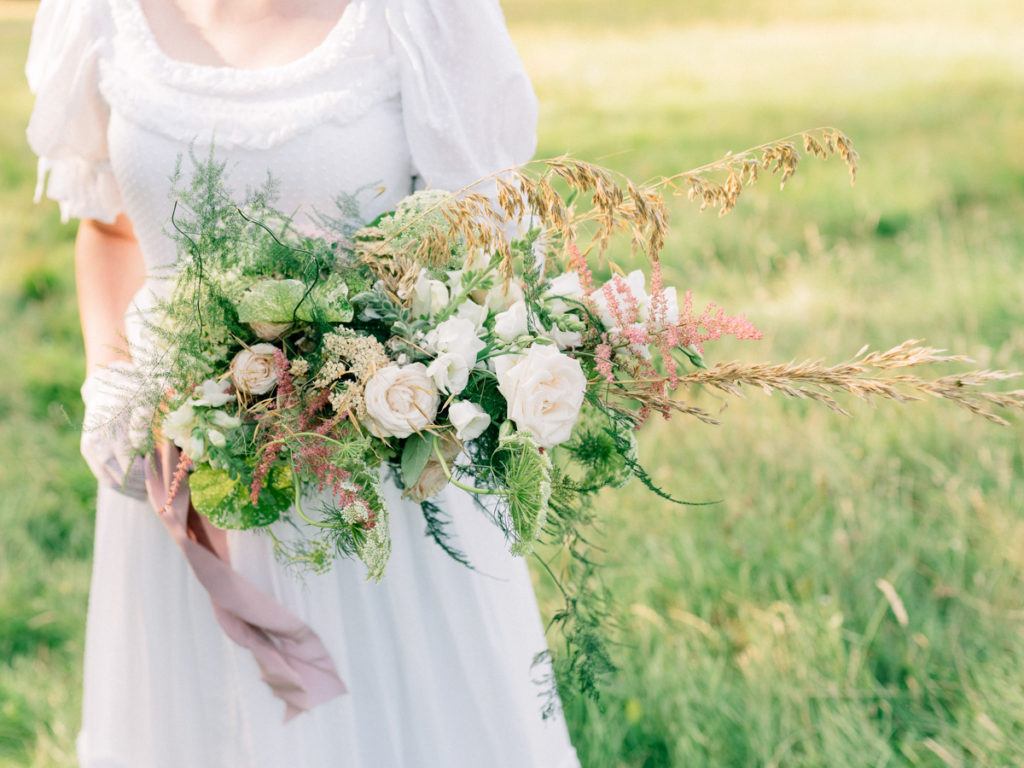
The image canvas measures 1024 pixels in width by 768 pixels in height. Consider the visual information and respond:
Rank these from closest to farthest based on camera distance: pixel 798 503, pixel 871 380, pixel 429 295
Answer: pixel 871 380 < pixel 429 295 < pixel 798 503

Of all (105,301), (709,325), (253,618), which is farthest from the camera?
(105,301)

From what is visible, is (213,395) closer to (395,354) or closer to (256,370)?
(256,370)

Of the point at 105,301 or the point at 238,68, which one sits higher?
the point at 238,68

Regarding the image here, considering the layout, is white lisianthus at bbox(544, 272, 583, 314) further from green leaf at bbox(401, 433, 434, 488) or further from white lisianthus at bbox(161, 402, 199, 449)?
white lisianthus at bbox(161, 402, 199, 449)

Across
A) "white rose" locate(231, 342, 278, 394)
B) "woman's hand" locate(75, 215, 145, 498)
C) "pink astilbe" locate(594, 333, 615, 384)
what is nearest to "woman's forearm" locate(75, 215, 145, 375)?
"woman's hand" locate(75, 215, 145, 498)

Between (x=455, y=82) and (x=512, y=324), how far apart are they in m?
0.56

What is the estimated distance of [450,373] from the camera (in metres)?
1.19

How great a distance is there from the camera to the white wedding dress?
157 centimetres

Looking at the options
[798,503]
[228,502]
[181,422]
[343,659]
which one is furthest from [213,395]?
[798,503]

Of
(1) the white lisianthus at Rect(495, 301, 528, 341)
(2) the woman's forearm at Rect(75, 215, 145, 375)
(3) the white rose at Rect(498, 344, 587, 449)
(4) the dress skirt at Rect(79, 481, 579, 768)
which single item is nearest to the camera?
(3) the white rose at Rect(498, 344, 587, 449)

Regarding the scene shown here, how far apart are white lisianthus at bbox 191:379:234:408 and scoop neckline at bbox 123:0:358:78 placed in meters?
0.61

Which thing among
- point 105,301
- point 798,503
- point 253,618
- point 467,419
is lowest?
point 798,503

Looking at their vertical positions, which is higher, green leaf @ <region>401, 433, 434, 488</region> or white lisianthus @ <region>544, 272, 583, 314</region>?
white lisianthus @ <region>544, 272, 583, 314</region>

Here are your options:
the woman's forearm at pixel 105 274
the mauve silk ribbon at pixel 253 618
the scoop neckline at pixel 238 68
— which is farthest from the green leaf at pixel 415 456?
the woman's forearm at pixel 105 274
